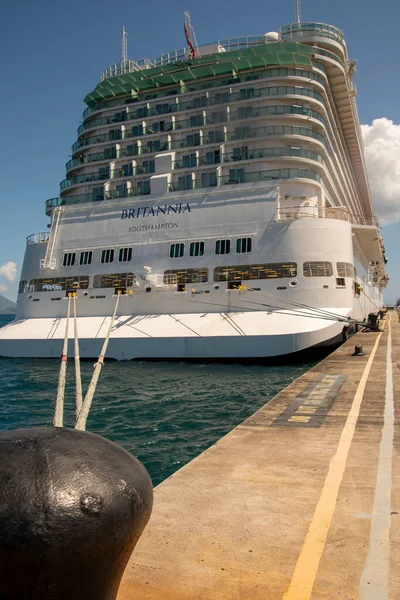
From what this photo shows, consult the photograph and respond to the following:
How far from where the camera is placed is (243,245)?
2338cm

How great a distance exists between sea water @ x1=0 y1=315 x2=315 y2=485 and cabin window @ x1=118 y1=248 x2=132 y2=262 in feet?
19.7

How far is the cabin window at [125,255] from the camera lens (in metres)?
25.6

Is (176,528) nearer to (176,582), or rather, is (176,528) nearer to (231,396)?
(176,582)

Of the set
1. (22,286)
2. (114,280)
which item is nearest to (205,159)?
(114,280)

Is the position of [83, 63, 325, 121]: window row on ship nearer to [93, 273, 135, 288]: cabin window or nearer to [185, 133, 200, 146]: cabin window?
[185, 133, 200, 146]: cabin window

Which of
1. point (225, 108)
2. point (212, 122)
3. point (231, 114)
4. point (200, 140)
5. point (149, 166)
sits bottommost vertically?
point (149, 166)

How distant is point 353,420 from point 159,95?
87.9 feet

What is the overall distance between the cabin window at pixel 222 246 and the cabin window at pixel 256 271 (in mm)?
845

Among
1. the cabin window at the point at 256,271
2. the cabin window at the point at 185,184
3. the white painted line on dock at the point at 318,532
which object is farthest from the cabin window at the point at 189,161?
the white painted line on dock at the point at 318,532

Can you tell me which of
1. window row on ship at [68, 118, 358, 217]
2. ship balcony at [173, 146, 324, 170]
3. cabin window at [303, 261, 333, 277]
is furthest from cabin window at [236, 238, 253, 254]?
window row on ship at [68, 118, 358, 217]

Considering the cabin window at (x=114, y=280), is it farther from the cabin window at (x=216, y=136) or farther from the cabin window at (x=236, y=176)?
the cabin window at (x=216, y=136)

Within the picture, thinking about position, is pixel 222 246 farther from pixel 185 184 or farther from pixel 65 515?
pixel 65 515

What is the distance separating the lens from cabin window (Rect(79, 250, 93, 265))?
2651cm

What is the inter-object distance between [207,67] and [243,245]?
40.3 feet
